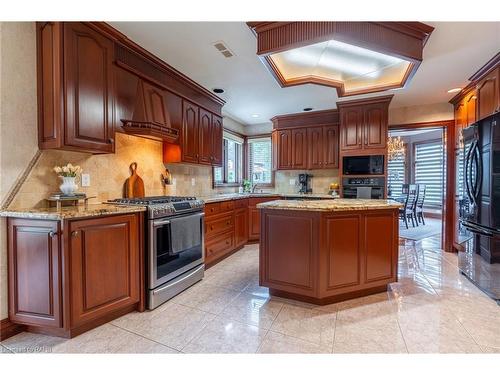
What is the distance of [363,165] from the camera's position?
4195mm

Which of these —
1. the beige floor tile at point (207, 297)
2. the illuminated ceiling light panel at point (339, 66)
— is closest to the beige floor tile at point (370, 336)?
the beige floor tile at point (207, 297)

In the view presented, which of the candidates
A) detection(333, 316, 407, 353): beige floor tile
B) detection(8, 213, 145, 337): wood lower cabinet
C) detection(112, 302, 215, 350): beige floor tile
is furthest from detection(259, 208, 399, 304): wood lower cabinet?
detection(8, 213, 145, 337): wood lower cabinet

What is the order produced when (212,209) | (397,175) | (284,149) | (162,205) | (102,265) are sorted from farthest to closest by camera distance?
(397,175), (284,149), (212,209), (162,205), (102,265)

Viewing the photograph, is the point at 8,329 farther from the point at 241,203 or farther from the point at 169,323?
the point at 241,203

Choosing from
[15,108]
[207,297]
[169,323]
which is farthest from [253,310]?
[15,108]

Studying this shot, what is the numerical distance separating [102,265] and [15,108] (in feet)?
4.45

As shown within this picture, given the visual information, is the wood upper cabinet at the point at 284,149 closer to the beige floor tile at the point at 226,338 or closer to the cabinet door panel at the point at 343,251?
the cabinet door panel at the point at 343,251

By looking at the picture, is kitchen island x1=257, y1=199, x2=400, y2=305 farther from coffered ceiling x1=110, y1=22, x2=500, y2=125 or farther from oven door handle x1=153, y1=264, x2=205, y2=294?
coffered ceiling x1=110, y1=22, x2=500, y2=125

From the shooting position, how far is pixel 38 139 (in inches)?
77.9

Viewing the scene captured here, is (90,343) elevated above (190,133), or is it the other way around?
(190,133)

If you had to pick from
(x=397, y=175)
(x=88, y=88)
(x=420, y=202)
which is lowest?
(x=420, y=202)

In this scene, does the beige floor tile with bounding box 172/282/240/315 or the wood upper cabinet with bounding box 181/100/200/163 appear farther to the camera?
the wood upper cabinet with bounding box 181/100/200/163

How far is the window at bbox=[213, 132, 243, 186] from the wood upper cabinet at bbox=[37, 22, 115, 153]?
2676 millimetres

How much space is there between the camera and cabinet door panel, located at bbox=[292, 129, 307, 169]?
4.82 m
